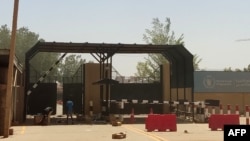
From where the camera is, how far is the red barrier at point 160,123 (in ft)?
62.8

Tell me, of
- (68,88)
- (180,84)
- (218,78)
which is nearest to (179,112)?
(180,84)

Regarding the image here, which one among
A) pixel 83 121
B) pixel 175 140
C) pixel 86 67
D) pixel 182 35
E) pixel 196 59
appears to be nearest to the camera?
pixel 175 140

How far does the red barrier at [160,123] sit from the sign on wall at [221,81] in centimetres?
1532

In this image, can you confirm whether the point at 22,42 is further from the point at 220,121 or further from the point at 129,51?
the point at 220,121

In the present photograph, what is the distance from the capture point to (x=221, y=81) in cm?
3512

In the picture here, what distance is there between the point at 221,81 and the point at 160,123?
17256 millimetres

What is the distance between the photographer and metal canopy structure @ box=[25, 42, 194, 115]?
87.1 ft

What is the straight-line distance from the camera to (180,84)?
1200 inches

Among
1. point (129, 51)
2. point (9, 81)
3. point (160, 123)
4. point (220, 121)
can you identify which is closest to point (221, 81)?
point (129, 51)

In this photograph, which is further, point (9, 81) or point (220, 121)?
point (220, 121)

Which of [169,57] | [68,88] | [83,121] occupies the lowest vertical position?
[83,121]

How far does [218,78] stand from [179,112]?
6639mm

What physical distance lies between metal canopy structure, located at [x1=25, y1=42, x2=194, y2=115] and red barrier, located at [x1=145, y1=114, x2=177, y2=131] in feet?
28.1

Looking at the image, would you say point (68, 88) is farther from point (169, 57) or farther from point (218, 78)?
point (218, 78)
